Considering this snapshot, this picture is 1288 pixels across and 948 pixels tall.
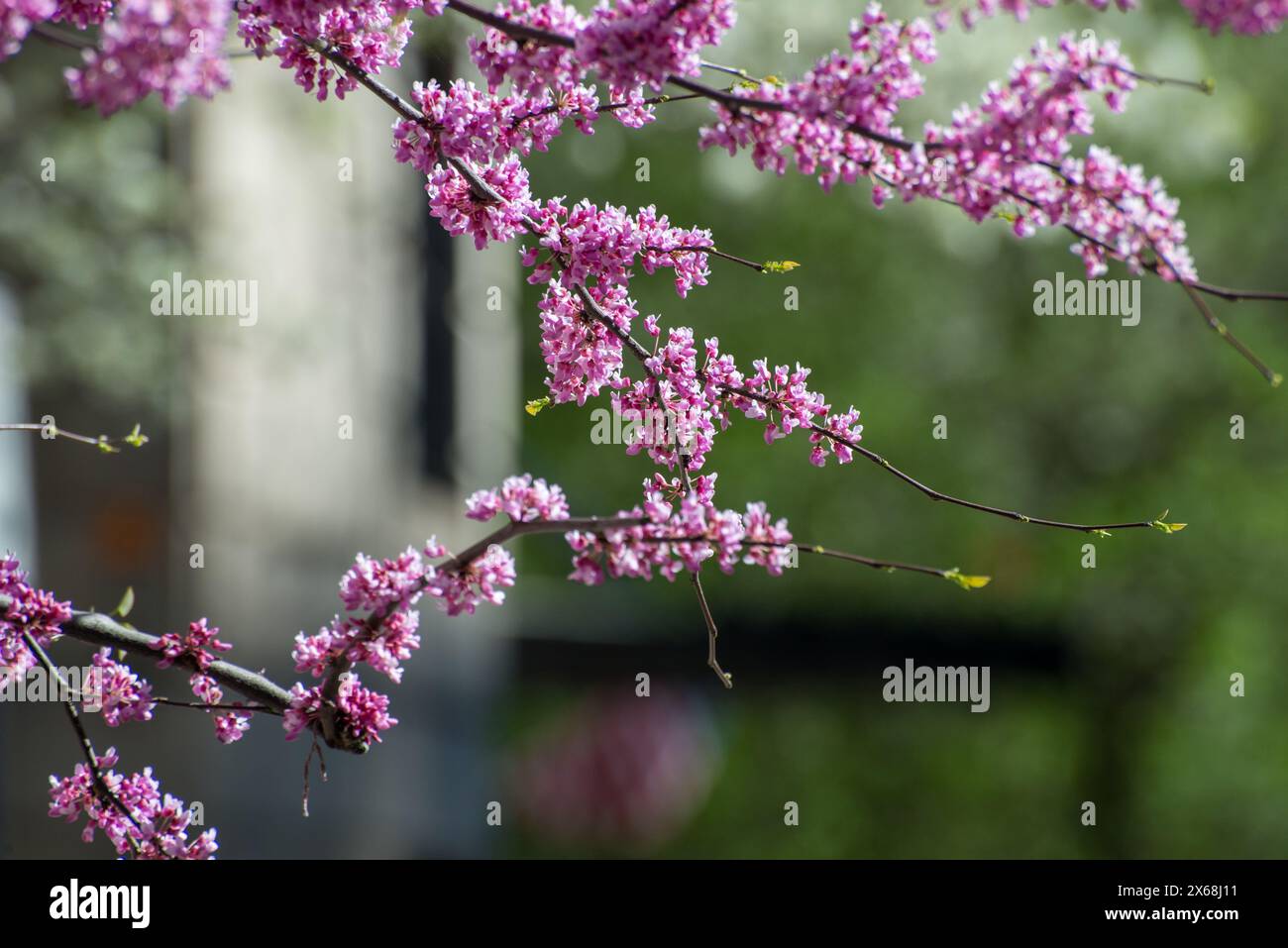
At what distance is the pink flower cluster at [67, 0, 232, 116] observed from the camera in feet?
5.31

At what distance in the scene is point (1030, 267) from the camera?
15.5 meters

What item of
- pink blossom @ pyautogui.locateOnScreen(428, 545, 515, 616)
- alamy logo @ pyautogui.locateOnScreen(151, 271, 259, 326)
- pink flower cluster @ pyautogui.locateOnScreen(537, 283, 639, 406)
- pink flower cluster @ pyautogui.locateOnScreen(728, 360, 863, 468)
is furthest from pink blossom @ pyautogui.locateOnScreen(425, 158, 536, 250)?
alamy logo @ pyautogui.locateOnScreen(151, 271, 259, 326)

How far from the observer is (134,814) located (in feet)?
7.87

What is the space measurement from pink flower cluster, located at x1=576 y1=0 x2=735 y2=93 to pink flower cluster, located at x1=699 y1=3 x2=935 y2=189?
0.15 meters

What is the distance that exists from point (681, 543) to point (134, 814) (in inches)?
43.8

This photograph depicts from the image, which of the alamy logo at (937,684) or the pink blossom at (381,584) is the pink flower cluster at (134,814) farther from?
the alamy logo at (937,684)

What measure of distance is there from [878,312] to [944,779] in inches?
226

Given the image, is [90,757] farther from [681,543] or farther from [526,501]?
[681,543]

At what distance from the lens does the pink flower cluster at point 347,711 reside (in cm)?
216

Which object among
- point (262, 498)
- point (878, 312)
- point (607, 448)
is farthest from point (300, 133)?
point (878, 312)

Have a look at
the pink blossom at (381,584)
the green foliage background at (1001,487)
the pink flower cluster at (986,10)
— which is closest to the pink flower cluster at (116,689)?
the pink blossom at (381,584)
